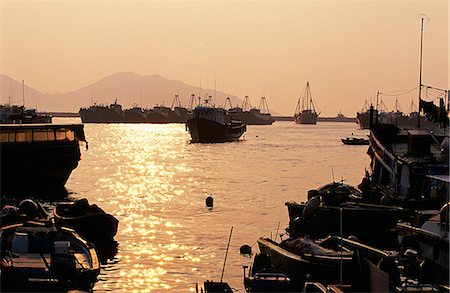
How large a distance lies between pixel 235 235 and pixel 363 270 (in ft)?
91.4

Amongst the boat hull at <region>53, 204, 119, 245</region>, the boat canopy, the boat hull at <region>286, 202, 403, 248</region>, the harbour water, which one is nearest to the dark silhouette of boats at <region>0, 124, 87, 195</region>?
the boat canopy

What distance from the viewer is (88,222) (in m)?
48.4

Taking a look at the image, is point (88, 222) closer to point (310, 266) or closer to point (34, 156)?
point (310, 266)

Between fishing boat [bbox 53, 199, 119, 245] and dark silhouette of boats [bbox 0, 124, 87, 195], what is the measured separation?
2341 centimetres

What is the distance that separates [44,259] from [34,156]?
127 ft

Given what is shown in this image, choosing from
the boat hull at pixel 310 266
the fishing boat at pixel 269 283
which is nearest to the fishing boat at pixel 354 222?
the boat hull at pixel 310 266

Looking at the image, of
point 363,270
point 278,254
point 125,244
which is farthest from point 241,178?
point 363,270

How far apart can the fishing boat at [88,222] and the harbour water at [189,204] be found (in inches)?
60.2

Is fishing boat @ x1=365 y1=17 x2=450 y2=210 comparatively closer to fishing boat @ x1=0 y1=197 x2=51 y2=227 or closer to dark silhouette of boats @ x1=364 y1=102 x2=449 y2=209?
dark silhouette of boats @ x1=364 y1=102 x2=449 y2=209

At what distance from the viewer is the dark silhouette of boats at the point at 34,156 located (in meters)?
72.5

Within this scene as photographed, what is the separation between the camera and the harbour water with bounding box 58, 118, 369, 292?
→ 142ft

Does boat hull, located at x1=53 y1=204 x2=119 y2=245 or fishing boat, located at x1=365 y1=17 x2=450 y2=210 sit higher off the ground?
fishing boat, located at x1=365 y1=17 x2=450 y2=210

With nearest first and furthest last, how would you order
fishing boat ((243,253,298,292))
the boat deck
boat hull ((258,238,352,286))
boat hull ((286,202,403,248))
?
fishing boat ((243,253,298,292)) < boat hull ((258,238,352,286)) < the boat deck < boat hull ((286,202,403,248))

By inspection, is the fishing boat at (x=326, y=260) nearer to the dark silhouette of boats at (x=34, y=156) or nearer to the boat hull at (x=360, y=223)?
the boat hull at (x=360, y=223)
